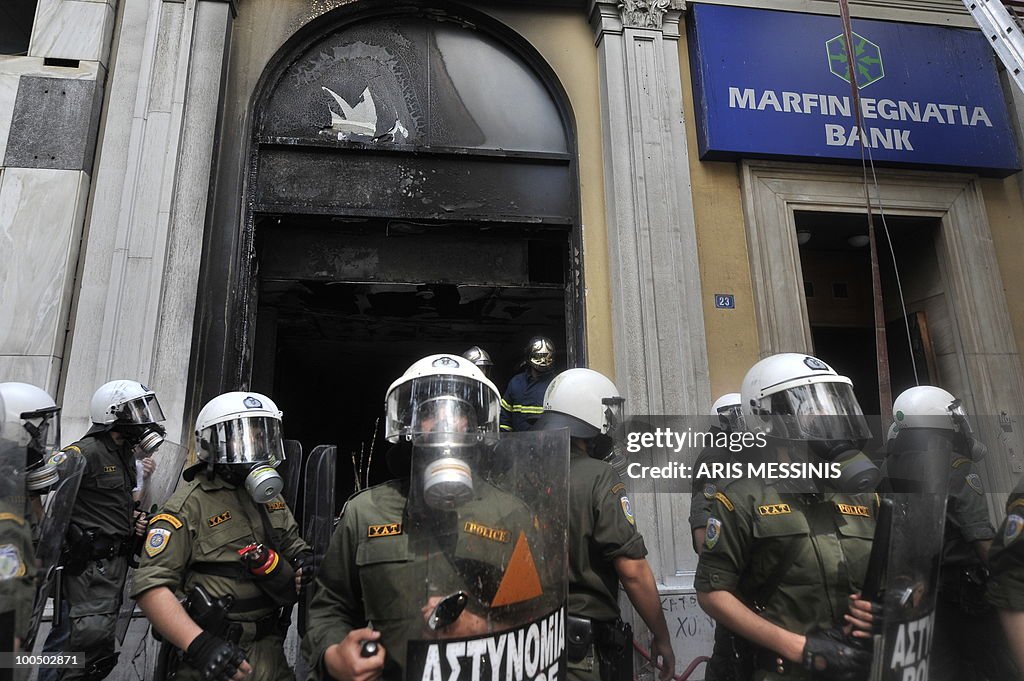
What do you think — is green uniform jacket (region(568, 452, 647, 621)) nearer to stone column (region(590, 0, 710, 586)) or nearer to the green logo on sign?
stone column (region(590, 0, 710, 586))

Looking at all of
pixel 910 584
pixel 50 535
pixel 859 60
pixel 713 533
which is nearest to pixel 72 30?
pixel 50 535

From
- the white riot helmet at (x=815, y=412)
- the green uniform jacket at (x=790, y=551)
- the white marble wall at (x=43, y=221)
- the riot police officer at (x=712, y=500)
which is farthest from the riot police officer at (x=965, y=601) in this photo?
the white marble wall at (x=43, y=221)

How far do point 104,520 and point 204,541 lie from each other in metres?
1.72

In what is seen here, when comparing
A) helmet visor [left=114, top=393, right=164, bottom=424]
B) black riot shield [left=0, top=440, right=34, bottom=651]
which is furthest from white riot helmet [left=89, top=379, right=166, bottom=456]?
black riot shield [left=0, top=440, right=34, bottom=651]

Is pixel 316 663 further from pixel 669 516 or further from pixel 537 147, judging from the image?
pixel 537 147

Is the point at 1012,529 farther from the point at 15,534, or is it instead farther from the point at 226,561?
the point at 15,534

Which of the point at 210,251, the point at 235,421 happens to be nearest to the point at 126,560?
the point at 235,421

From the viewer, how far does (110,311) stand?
4801 mm

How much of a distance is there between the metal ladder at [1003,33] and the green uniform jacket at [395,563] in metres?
4.93

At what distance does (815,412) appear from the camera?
253 centimetres

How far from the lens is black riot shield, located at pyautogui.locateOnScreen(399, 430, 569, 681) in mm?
1403

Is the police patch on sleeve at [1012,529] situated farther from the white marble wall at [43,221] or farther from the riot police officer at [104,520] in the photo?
the white marble wall at [43,221]

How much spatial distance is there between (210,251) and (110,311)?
0.92m

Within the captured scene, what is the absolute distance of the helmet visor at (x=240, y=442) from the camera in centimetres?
288
